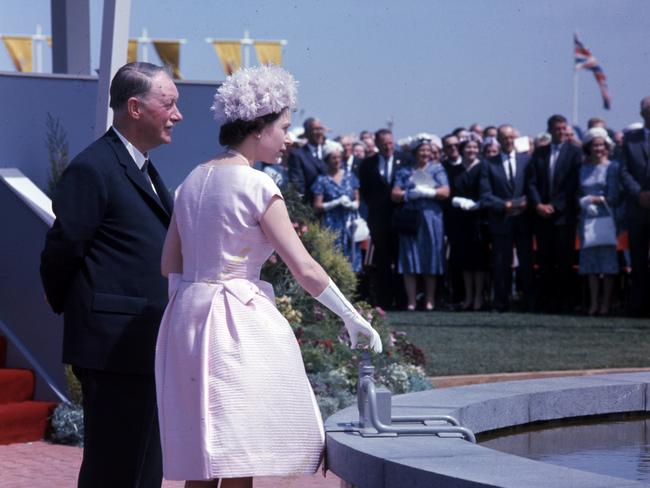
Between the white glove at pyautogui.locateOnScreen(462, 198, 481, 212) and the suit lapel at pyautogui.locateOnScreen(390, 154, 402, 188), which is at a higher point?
the suit lapel at pyautogui.locateOnScreen(390, 154, 402, 188)

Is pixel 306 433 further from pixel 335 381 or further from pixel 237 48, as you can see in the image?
pixel 237 48

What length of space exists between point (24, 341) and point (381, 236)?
920 centimetres

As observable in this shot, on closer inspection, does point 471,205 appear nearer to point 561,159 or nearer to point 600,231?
point 561,159

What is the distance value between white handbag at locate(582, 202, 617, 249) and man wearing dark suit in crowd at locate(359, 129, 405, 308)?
2525 millimetres

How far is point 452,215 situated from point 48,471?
10814mm

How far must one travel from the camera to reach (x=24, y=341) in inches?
381

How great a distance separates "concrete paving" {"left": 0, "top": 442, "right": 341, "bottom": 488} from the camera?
744cm

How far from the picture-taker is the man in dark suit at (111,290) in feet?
16.8

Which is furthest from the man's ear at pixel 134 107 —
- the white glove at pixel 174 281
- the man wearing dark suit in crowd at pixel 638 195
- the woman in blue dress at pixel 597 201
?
the woman in blue dress at pixel 597 201

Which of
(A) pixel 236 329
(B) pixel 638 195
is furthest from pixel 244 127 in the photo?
(B) pixel 638 195

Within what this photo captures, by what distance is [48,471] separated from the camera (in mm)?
7902

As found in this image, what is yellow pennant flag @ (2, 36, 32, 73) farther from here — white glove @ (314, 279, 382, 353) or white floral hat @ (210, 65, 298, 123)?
white glove @ (314, 279, 382, 353)

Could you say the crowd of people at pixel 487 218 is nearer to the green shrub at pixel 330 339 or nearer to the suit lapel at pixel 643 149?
the suit lapel at pixel 643 149

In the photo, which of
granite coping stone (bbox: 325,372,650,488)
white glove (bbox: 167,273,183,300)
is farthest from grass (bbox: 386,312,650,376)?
white glove (bbox: 167,273,183,300)
